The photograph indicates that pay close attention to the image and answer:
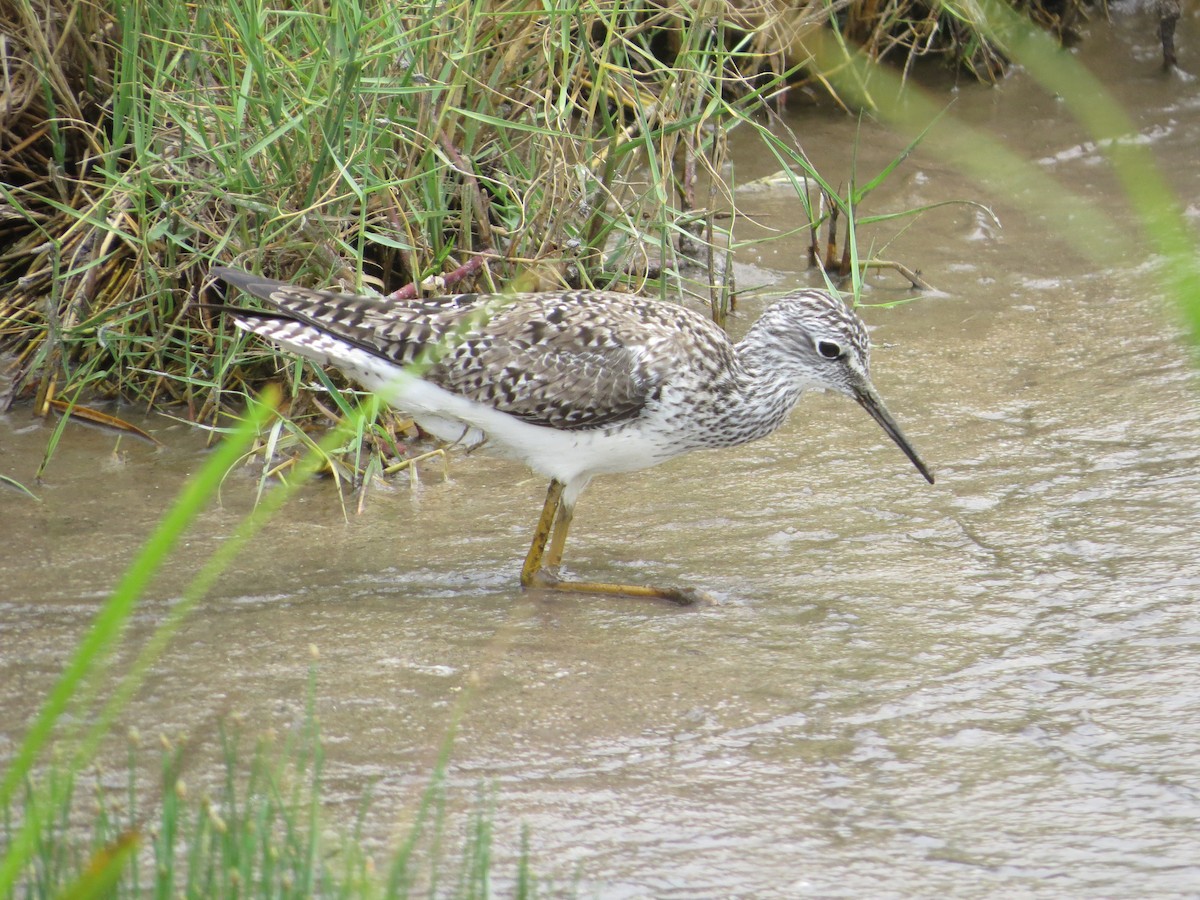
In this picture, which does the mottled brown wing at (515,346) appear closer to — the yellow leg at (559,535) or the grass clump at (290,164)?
the yellow leg at (559,535)

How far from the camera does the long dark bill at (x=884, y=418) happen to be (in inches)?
210

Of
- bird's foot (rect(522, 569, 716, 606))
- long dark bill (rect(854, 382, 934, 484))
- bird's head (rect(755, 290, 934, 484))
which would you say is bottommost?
bird's foot (rect(522, 569, 716, 606))

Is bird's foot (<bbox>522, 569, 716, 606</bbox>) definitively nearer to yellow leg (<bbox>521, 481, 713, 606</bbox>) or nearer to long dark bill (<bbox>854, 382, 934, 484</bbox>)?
yellow leg (<bbox>521, 481, 713, 606</bbox>)

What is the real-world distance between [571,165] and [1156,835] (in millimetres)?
3724

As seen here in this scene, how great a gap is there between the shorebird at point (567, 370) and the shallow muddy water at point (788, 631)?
354mm

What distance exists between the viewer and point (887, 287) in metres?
7.43

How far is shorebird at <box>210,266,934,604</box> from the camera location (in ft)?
16.7

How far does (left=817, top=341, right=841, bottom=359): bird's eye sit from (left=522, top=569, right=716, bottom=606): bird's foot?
1.02 metres

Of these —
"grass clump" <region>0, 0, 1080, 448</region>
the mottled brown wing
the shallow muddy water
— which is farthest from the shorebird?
"grass clump" <region>0, 0, 1080, 448</region>

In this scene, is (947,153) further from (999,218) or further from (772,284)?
(772,284)

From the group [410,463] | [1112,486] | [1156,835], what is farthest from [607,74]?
[1156,835]

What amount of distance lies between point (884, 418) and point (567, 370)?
1.21 metres

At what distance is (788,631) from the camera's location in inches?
186

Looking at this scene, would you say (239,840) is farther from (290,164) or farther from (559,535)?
(290,164)
